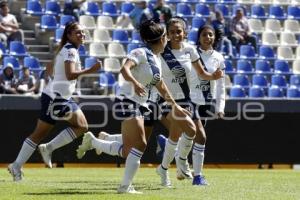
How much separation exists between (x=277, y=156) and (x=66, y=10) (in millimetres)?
7307

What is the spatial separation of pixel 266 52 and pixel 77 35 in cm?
1461

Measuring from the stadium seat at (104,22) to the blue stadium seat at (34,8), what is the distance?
1653 mm

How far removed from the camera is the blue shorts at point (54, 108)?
503 inches

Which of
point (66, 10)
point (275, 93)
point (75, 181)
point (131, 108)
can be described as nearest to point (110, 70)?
point (66, 10)

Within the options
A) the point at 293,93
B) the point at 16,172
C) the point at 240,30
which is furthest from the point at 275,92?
the point at 16,172

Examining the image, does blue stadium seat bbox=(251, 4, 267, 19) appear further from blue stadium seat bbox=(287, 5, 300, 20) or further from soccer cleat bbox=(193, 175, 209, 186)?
soccer cleat bbox=(193, 175, 209, 186)

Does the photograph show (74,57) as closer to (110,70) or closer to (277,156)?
(277,156)

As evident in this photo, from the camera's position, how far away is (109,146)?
1321cm

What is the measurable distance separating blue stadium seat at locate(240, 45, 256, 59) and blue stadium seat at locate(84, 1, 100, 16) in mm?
4184

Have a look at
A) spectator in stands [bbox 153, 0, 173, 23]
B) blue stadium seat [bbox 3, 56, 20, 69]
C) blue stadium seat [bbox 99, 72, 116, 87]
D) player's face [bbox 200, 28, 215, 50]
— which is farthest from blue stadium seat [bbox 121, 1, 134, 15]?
player's face [bbox 200, 28, 215, 50]

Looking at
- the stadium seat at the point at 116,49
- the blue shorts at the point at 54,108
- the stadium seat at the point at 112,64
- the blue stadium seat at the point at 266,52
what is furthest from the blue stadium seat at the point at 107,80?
the blue shorts at the point at 54,108

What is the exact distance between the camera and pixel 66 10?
2450 centimetres

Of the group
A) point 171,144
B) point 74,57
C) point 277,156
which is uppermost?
point 74,57

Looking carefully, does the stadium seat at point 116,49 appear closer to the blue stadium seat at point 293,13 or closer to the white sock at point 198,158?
the blue stadium seat at point 293,13
